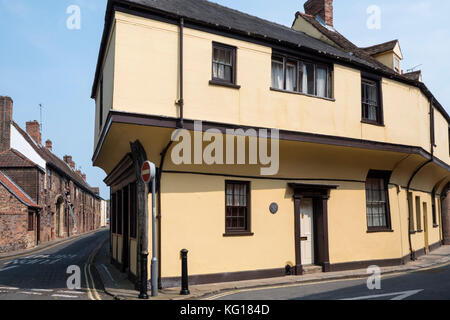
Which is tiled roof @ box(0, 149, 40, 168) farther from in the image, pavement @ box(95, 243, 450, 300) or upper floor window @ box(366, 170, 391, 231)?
upper floor window @ box(366, 170, 391, 231)

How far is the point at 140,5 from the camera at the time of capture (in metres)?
9.53

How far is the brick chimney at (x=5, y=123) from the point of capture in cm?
3089

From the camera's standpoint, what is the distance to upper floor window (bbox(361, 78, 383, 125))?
13.7 meters

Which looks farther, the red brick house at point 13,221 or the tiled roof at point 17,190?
the tiled roof at point 17,190

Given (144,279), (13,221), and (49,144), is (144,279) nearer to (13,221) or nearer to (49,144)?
(13,221)

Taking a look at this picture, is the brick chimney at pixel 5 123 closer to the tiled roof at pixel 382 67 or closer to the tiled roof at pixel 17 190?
the tiled roof at pixel 17 190

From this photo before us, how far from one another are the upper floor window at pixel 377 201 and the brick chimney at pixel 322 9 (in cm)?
927

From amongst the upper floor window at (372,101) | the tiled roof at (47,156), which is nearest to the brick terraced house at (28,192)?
the tiled roof at (47,156)

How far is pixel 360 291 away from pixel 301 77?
6.31 metres

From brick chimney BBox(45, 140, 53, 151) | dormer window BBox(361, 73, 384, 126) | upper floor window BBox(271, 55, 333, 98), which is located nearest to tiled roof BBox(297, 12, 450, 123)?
dormer window BBox(361, 73, 384, 126)

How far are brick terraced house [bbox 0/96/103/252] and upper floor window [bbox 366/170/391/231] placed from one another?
21.7m

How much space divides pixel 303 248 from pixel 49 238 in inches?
1122

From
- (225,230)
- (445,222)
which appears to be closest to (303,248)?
(225,230)
